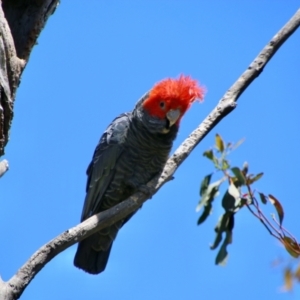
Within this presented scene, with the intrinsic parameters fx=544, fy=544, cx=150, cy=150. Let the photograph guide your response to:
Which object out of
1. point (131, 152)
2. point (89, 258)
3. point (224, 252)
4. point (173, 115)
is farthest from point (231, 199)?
point (89, 258)

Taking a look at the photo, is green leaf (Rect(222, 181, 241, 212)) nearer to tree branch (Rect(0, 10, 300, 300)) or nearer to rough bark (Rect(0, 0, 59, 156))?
tree branch (Rect(0, 10, 300, 300))

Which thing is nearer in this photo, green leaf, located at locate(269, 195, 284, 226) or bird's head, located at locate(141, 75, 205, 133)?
green leaf, located at locate(269, 195, 284, 226)

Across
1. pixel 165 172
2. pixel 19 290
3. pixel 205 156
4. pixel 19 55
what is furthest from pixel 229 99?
pixel 19 290

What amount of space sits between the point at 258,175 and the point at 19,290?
1.35 m

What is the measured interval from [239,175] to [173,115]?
0.91m

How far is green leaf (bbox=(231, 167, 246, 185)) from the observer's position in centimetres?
281

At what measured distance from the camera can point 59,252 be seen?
241 centimetres

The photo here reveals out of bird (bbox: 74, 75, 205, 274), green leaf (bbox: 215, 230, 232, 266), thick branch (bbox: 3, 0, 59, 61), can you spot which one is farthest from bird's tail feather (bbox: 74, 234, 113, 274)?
thick branch (bbox: 3, 0, 59, 61)

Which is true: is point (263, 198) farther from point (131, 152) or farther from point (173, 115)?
point (131, 152)

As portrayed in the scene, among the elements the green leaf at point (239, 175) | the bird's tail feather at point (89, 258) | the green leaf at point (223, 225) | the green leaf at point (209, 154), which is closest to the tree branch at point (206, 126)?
the green leaf at point (209, 154)

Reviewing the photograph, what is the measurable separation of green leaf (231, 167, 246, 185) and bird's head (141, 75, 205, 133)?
34.0 inches

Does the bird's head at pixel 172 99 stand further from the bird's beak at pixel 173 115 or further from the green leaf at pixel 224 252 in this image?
the green leaf at pixel 224 252

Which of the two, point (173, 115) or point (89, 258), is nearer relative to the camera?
point (173, 115)

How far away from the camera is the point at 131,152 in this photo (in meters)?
3.72
